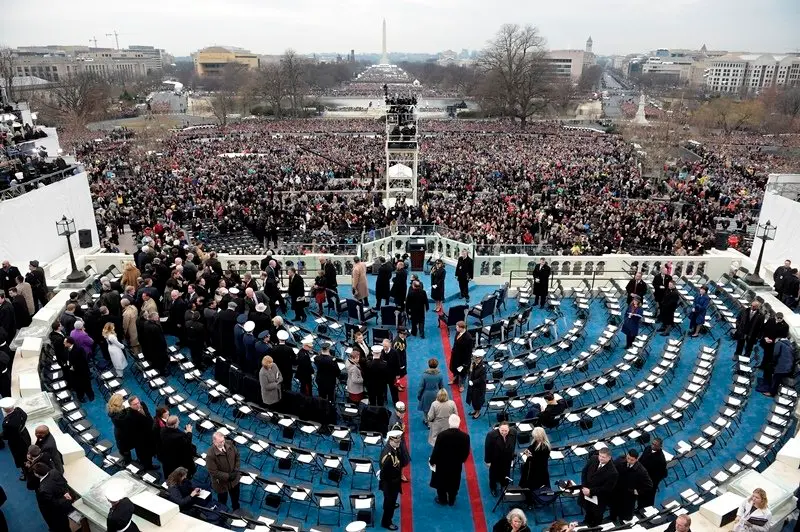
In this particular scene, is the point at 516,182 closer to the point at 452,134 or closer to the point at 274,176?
the point at 274,176

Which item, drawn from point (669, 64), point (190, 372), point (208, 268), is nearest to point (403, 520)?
point (190, 372)

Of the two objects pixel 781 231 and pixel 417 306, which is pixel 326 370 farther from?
pixel 781 231

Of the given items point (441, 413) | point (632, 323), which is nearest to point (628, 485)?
point (441, 413)

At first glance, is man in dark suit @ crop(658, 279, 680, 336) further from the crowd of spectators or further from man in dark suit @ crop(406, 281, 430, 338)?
man in dark suit @ crop(406, 281, 430, 338)

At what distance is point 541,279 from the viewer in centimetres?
1355

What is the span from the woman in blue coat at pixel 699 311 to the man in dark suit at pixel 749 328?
2.47 ft

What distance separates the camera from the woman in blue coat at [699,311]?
39.0ft

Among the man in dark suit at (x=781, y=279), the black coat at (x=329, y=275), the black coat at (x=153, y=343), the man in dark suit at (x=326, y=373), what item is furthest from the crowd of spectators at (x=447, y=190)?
the man in dark suit at (x=326, y=373)

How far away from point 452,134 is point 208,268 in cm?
4678

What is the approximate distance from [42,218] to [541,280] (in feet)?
50.7

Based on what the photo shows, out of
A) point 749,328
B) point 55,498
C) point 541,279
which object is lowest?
point 749,328

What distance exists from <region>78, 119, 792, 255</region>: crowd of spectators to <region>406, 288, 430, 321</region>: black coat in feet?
16.2

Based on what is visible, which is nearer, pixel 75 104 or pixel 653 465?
pixel 653 465

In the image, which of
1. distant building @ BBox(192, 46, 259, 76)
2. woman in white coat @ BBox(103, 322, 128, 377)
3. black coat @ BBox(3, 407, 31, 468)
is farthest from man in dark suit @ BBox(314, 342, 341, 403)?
distant building @ BBox(192, 46, 259, 76)
